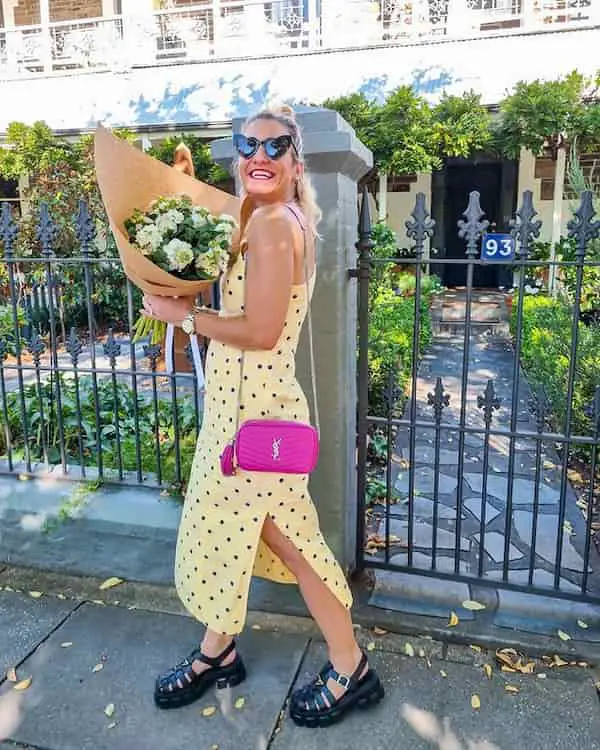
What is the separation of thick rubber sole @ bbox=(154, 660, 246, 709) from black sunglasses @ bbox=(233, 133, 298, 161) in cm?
166

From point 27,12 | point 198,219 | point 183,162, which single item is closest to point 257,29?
point 27,12

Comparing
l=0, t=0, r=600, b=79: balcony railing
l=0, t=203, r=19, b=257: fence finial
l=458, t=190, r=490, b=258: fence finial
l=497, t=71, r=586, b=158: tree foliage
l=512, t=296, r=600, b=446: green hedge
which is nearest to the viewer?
l=458, t=190, r=490, b=258: fence finial

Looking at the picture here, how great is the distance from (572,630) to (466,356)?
3.64 feet

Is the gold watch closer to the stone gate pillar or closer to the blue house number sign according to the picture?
the stone gate pillar

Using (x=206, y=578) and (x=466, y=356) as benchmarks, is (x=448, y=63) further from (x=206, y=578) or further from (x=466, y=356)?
(x=206, y=578)

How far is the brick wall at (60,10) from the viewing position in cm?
1561

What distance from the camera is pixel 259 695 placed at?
7.07ft

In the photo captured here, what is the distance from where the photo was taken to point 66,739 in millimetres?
1986

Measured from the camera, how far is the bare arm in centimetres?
169

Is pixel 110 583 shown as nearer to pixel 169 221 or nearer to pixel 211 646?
pixel 211 646

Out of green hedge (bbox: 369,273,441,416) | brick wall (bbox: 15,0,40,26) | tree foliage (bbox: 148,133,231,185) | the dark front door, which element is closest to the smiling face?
green hedge (bbox: 369,273,441,416)

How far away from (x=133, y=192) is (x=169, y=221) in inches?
7.7

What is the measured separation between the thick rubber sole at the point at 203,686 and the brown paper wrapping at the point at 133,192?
1.28 m

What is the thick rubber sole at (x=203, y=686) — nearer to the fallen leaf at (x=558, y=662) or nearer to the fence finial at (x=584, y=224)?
the fallen leaf at (x=558, y=662)
